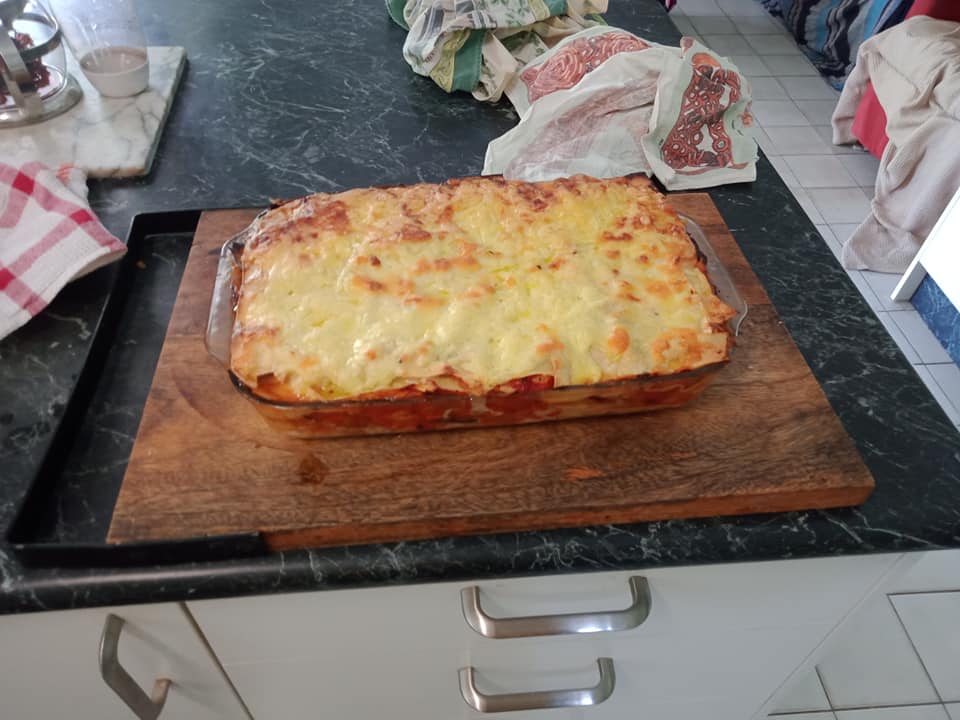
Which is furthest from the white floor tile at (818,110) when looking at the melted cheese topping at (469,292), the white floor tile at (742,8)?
the melted cheese topping at (469,292)

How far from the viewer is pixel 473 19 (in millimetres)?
1093

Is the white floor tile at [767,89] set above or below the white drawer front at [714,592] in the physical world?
below

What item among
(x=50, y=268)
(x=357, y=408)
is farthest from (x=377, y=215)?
(x=50, y=268)

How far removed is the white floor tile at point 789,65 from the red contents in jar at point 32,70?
3050 millimetres

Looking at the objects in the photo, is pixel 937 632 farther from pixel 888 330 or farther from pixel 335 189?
pixel 335 189

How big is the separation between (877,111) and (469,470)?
8.38ft

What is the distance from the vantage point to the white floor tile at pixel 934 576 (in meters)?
1.51

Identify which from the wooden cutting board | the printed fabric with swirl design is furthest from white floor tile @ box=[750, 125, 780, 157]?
the wooden cutting board

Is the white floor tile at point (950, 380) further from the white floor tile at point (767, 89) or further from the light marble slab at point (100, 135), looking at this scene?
the light marble slab at point (100, 135)

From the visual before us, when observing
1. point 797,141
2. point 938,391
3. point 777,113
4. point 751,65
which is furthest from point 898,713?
point 751,65

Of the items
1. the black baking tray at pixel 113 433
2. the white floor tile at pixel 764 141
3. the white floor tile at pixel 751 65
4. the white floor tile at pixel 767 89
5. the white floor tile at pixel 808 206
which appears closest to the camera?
the black baking tray at pixel 113 433

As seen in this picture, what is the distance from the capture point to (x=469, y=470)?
2.13 ft

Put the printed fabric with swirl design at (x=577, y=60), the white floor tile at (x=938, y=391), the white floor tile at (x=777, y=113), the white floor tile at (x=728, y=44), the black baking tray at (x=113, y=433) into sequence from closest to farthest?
the black baking tray at (x=113, y=433), the printed fabric with swirl design at (x=577, y=60), the white floor tile at (x=938, y=391), the white floor tile at (x=777, y=113), the white floor tile at (x=728, y=44)

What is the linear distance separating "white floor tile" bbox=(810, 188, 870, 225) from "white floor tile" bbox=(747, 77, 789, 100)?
27.6 inches
